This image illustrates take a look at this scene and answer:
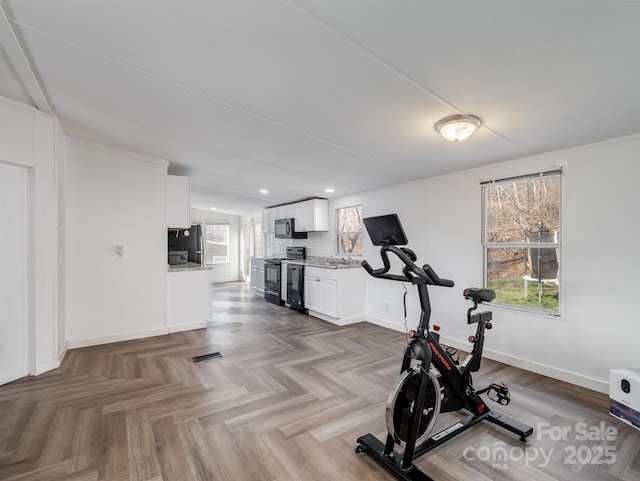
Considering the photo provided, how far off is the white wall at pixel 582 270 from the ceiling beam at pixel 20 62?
4150 mm

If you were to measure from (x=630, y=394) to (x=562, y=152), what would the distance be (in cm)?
213

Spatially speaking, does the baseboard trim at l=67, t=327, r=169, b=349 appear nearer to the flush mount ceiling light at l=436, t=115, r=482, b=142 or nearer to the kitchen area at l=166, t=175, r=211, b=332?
the kitchen area at l=166, t=175, r=211, b=332

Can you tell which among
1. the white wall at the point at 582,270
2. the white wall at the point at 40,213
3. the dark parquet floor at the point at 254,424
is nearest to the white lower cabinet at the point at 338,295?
the dark parquet floor at the point at 254,424

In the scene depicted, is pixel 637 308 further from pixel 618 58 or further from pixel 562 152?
pixel 618 58

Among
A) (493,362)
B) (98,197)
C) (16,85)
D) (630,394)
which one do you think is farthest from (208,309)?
(630,394)

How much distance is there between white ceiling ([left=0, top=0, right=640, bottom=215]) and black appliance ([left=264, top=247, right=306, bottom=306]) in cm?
358

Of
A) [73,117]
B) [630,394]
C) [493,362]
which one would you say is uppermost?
[73,117]

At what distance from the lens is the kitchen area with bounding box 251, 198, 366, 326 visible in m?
5.05

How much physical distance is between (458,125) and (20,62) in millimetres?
3136

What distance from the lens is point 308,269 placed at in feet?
18.4

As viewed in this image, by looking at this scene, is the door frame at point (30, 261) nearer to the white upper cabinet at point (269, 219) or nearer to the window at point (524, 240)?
the window at point (524, 240)

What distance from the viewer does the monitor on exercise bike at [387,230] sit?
207 centimetres

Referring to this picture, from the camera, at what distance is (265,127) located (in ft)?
9.26

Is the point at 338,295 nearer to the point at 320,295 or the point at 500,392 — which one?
the point at 320,295
